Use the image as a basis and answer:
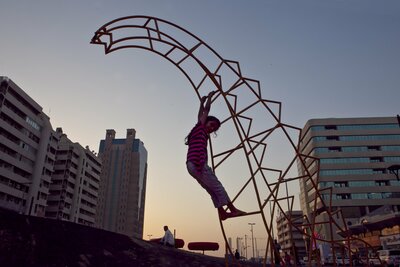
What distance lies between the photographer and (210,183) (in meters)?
4.50

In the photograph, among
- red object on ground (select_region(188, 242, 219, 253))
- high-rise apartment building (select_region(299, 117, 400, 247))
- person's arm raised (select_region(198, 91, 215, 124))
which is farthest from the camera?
high-rise apartment building (select_region(299, 117, 400, 247))

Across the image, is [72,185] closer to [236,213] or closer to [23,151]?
[23,151]

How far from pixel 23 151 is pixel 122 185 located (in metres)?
99.2

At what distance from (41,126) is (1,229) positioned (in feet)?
211

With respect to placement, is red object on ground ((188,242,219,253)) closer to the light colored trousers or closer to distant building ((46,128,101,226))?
the light colored trousers

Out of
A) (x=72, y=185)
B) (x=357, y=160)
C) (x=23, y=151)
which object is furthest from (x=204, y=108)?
(x=72, y=185)

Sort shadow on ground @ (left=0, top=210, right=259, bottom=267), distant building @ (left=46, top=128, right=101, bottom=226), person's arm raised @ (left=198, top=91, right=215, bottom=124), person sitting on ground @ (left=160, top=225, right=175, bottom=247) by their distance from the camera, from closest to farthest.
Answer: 1. person's arm raised @ (left=198, top=91, right=215, bottom=124)
2. shadow on ground @ (left=0, top=210, right=259, bottom=267)
3. person sitting on ground @ (left=160, top=225, right=175, bottom=247)
4. distant building @ (left=46, top=128, right=101, bottom=226)

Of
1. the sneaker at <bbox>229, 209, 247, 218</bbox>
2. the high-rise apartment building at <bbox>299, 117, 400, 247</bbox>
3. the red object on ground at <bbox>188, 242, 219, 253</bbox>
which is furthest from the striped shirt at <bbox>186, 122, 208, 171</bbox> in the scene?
the high-rise apartment building at <bbox>299, 117, 400, 247</bbox>

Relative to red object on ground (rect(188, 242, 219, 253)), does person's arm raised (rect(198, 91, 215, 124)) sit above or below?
above

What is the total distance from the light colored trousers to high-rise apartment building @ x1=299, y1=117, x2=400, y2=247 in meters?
65.6

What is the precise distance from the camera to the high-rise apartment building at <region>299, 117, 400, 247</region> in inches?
2657

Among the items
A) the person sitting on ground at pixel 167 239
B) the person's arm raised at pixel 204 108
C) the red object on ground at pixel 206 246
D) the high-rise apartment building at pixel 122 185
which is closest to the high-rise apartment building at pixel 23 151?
the person sitting on ground at pixel 167 239

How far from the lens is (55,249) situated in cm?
764

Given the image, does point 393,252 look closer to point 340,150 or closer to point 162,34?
point 162,34
